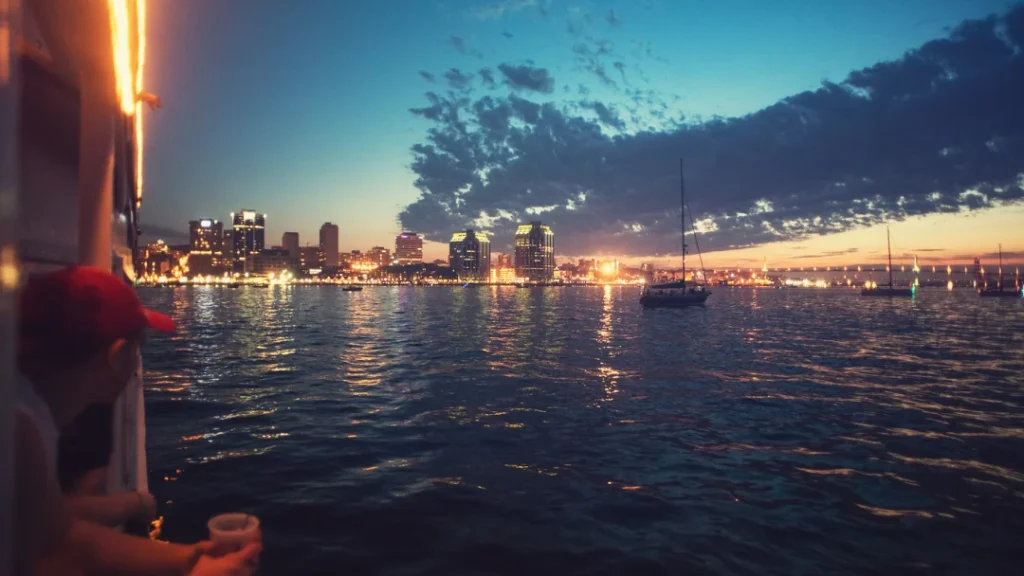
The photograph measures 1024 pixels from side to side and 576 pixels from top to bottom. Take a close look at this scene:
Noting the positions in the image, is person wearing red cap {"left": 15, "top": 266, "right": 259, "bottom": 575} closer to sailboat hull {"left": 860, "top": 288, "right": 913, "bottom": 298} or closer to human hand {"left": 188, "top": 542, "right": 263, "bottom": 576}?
human hand {"left": 188, "top": 542, "right": 263, "bottom": 576}

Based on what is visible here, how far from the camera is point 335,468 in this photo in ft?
32.9

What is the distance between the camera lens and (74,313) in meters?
2.33

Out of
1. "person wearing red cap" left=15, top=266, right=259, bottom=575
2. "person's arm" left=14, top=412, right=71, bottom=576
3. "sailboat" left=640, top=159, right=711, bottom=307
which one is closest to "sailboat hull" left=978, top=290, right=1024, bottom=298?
"sailboat" left=640, top=159, right=711, bottom=307

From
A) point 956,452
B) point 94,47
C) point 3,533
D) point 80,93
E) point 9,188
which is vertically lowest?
point 956,452

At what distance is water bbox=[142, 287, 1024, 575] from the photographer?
23.0 ft

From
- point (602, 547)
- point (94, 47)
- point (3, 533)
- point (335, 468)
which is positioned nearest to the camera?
point (3, 533)

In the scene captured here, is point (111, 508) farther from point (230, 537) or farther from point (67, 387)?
point (67, 387)

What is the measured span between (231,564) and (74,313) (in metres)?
1.57

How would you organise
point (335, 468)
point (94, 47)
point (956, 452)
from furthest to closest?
point (956, 452)
point (335, 468)
point (94, 47)

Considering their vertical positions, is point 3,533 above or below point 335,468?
above

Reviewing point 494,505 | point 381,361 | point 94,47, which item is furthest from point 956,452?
point 381,361

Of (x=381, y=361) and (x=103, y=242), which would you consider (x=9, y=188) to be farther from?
(x=381, y=361)

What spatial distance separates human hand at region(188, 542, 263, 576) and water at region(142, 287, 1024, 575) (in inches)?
152

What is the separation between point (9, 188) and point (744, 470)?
11.2 m
